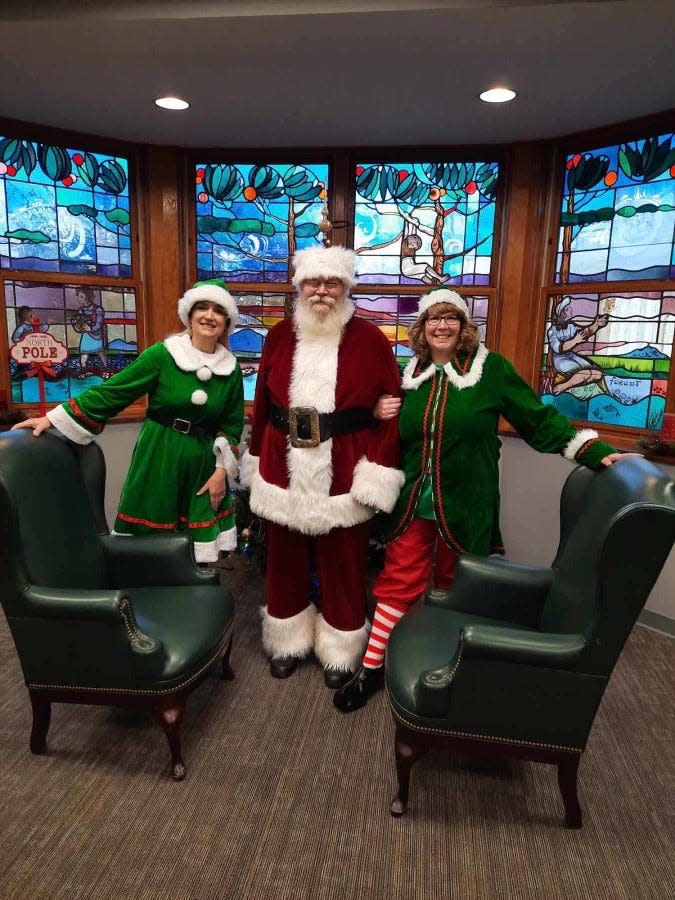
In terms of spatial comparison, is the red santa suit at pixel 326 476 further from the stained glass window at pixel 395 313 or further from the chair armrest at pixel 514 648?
the stained glass window at pixel 395 313

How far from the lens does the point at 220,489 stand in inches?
92.2

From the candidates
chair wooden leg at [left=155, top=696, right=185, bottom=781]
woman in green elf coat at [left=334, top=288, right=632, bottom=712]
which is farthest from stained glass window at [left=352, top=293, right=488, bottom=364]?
chair wooden leg at [left=155, top=696, right=185, bottom=781]

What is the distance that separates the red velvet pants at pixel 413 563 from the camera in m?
2.14

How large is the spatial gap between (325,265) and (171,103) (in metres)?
1.44

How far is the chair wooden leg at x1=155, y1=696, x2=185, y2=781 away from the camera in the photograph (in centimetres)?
173

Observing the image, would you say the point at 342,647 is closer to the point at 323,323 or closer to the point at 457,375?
the point at 457,375

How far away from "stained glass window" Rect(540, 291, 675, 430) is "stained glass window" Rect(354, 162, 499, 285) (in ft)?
1.83

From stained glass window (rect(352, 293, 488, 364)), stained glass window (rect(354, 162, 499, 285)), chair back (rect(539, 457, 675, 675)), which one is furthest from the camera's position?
stained glass window (rect(352, 293, 488, 364))

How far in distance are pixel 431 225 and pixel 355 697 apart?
8.54 ft

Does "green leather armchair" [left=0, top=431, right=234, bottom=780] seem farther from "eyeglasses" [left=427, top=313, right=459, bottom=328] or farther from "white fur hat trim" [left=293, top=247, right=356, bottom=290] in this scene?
"eyeglasses" [left=427, top=313, right=459, bottom=328]

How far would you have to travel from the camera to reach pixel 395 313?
11.8 feet

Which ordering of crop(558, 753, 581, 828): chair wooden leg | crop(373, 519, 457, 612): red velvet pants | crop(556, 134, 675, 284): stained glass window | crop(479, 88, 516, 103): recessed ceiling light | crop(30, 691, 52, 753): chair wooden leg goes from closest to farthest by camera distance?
crop(558, 753, 581, 828): chair wooden leg → crop(30, 691, 52, 753): chair wooden leg → crop(373, 519, 457, 612): red velvet pants → crop(479, 88, 516, 103): recessed ceiling light → crop(556, 134, 675, 284): stained glass window

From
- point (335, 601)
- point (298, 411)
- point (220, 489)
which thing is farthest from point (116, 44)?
point (335, 601)

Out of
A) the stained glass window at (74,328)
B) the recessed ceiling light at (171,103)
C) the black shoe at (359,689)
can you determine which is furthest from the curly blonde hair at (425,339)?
the stained glass window at (74,328)
